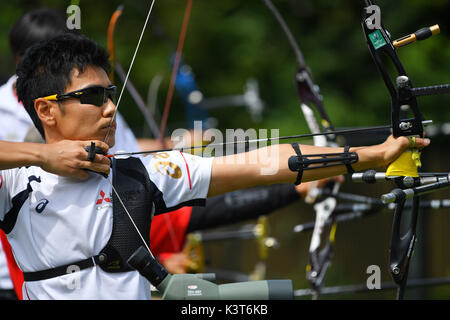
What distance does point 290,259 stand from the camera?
23.0 feet

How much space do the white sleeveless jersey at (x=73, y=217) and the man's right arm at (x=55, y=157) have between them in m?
0.10

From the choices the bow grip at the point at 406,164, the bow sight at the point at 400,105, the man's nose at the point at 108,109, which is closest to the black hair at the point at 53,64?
the man's nose at the point at 108,109

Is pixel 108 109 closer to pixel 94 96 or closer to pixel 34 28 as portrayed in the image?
pixel 94 96

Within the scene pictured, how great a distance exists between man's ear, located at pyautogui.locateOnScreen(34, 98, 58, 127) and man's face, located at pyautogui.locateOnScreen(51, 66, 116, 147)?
18 millimetres

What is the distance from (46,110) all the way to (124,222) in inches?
18.4

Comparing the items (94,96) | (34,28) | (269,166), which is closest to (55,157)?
(94,96)

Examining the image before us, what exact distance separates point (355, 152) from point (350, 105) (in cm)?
527

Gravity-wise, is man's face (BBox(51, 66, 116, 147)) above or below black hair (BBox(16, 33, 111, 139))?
below

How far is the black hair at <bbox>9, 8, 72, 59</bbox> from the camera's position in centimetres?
338

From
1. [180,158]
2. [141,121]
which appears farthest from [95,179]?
[141,121]

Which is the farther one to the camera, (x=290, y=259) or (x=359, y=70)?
(x=359, y=70)

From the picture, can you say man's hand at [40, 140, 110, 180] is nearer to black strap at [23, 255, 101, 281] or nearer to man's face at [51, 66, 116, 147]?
man's face at [51, 66, 116, 147]

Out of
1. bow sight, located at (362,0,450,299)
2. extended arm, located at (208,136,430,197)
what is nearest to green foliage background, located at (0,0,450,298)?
bow sight, located at (362,0,450,299)
